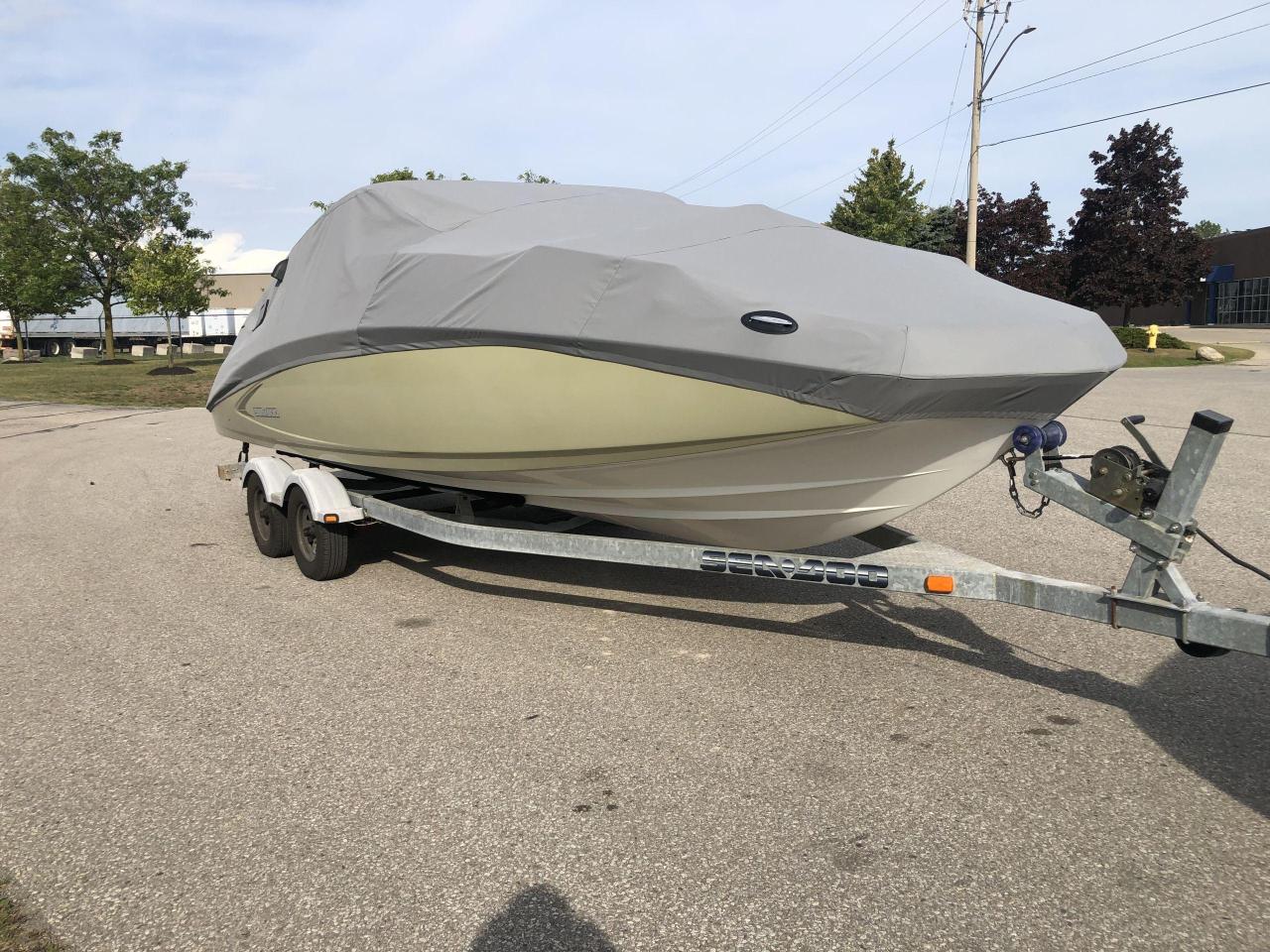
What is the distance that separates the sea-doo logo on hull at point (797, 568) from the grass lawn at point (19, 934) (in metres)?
2.68

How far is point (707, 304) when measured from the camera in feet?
12.5

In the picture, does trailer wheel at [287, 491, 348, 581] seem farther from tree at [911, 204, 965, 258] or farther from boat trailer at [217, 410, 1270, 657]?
tree at [911, 204, 965, 258]

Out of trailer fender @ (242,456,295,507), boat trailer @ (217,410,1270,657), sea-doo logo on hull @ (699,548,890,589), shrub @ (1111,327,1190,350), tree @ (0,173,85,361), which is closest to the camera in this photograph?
boat trailer @ (217,410,1270,657)

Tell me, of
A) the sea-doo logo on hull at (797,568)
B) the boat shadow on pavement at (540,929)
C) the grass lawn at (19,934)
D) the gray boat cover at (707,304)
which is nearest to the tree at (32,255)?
the gray boat cover at (707,304)

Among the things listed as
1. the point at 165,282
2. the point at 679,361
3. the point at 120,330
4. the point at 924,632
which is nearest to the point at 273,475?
the point at 679,361

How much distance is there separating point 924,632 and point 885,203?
99.5ft

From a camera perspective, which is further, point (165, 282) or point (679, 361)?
point (165, 282)

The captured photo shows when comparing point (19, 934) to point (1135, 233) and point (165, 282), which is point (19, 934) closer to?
point (165, 282)

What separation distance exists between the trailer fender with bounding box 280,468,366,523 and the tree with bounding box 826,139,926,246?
29107mm

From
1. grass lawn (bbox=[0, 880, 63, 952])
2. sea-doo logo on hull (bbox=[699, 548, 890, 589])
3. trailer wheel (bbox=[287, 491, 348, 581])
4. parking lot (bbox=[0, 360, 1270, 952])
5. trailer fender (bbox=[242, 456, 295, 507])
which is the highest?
trailer fender (bbox=[242, 456, 295, 507])

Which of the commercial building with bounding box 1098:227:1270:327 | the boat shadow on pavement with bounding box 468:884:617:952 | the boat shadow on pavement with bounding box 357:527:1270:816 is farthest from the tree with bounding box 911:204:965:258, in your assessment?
the boat shadow on pavement with bounding box 468:884:617:952

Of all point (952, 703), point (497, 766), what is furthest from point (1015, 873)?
point (497, 766)

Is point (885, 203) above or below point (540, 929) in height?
above

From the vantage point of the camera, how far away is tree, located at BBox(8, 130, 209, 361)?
3672 cm
